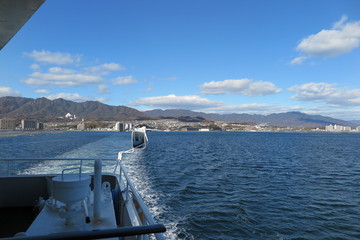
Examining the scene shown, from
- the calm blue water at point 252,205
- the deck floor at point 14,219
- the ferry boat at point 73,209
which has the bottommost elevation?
the calm blue water at point 252,205

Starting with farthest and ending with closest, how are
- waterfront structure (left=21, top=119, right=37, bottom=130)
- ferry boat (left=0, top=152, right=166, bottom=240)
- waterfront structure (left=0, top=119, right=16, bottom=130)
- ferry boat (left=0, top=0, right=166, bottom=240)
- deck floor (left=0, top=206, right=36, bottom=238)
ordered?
1. waterfront structure (left=0, top=119, right=16, bottom=130)
2. waterfront structure (left=21, top=119, right=37, bottom=130)
3. deck floor (left=0, top=206, right=36, bottom=238)
4. ferry boat (left=0, top=0, right=166, bottom=240)
5. ferry boat (left=0, top=152, right=166, bottom=240)

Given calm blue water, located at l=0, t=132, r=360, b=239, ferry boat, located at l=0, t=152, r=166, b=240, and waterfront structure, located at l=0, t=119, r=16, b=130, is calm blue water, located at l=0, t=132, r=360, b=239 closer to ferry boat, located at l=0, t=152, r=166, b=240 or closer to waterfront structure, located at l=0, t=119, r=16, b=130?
ferry boat, located at l=0, t=152, r=166, b=240

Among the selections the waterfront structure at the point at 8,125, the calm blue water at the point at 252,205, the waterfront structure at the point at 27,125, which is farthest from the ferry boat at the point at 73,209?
the waterfront structure at the point at 8,125

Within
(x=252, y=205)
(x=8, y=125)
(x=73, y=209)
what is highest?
(x=73, y=209)

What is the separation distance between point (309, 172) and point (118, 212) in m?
21.1

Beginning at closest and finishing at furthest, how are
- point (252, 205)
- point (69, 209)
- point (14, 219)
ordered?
point (69, 209) < point (14, 219) < point (252, 205)

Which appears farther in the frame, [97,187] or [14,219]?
[14,219]

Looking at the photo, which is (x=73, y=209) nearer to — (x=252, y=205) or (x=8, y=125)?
(x=252, y=205)

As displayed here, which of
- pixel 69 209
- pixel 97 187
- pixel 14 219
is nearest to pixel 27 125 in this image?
pixel 14 219

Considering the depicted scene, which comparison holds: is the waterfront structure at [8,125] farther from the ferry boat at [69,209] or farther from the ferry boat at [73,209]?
the ferry boat at [69,209]

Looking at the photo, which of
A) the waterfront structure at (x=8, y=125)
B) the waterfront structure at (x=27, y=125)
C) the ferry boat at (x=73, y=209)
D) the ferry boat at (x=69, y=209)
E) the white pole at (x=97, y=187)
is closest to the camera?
the ferry boat at (x=73, y=209)

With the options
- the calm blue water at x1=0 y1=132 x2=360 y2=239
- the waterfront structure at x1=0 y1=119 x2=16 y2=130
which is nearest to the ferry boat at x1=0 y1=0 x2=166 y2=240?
the calm blue water at x1=0 y1=132 x2=360 y2=239

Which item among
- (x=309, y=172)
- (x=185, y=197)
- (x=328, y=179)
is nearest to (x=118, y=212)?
(x=185, y=197)

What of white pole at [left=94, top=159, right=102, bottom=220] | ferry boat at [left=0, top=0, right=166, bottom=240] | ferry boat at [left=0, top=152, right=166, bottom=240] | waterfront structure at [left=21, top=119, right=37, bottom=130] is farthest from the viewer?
waterfront structure at [left=21, top=119, right=37, bottom=130]
